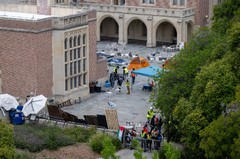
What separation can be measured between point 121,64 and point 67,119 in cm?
1827

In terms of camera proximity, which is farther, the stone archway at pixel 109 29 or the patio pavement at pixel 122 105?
the stone archway at pixel 109 29

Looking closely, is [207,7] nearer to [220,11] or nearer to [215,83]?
[220,11]

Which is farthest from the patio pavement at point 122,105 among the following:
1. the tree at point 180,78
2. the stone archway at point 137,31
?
the stone archway at point 137,31

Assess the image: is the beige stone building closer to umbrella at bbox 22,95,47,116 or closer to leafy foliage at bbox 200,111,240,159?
umbrella at bbox 22,95,47,116

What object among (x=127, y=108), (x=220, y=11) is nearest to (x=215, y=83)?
(x=127, y=108)

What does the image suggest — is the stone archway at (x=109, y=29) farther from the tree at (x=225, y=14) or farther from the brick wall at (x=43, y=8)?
the brick wall at (x=43, y=8)

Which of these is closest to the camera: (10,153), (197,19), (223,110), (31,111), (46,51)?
(10,153)

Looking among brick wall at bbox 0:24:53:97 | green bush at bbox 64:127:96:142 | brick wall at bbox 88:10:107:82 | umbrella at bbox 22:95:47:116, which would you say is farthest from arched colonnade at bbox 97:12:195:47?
green bush at bbox 64:127:96:142

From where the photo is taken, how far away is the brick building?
3631cm

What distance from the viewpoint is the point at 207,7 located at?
60781 millimetres

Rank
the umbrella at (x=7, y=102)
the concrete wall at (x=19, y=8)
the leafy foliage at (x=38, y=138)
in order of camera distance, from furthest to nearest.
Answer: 1. the concrete wall at (x=19, y=8)
2. the umbrella at (x=7, y=102)
3. the leafy foliage at (x=38, y=138)

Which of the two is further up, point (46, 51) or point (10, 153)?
point (46, 51)

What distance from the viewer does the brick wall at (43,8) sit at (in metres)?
42.9

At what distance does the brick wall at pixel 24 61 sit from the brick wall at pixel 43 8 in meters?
6.20
